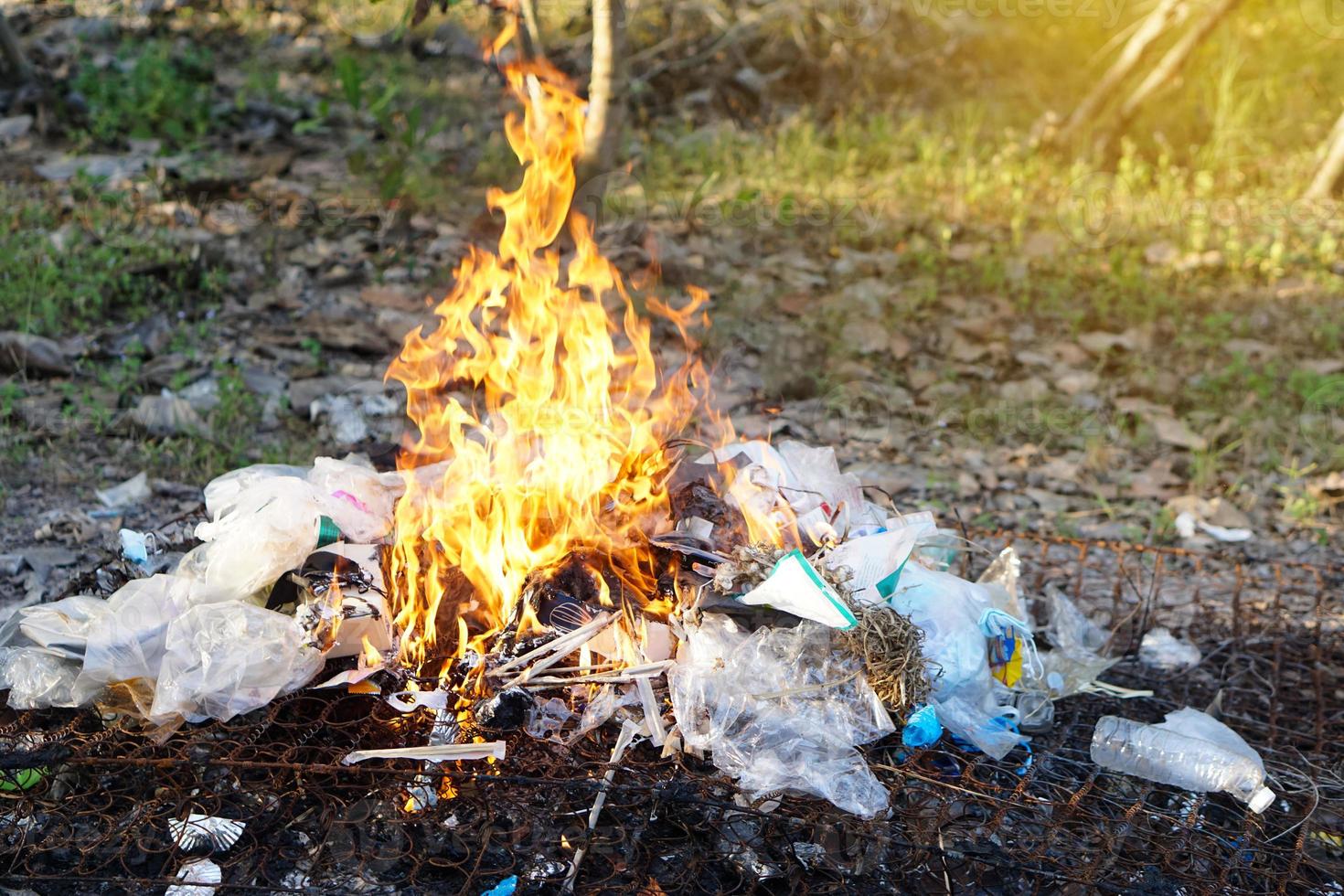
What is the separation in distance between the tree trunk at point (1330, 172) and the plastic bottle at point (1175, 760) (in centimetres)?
547

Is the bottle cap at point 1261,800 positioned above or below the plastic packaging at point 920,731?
below

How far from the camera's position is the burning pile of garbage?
9.24 feet

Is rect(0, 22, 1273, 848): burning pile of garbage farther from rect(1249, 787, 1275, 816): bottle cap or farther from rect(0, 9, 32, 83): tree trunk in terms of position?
rect(0, 9, 32, 83): tree trunk

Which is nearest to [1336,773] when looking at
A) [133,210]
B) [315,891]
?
[315,891]

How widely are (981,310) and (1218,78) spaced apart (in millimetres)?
3330

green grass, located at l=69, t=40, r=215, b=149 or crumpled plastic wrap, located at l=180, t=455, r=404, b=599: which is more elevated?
green grass, located at l=69, t=40, r=215, b=149

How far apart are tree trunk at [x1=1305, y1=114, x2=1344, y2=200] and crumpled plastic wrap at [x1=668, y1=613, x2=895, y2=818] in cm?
612

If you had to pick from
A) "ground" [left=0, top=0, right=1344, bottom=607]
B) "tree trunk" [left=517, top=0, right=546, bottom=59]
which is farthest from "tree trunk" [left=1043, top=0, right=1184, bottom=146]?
"tree trunk" [left=517, top=0, right=546, bottom=59]

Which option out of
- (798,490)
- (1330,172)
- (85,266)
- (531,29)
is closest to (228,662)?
(798,490)

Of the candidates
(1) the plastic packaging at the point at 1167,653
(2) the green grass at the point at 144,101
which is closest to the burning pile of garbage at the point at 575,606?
(1) the plastic packaging at the point at 1167,653

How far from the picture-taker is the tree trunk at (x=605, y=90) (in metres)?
5.13

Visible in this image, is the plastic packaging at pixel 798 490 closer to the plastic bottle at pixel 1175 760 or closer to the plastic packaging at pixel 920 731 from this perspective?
the plastic packaging at pixel 920 731

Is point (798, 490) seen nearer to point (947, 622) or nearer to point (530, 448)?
point (947, 622)

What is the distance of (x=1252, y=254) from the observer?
6852 mm
